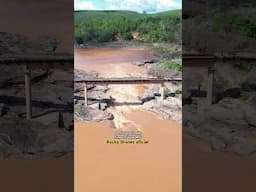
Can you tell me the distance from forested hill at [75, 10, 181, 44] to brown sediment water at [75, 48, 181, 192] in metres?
0.11

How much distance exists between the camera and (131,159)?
2977mm

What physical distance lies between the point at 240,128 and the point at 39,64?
1.59 meters

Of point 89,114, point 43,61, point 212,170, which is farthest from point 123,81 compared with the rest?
point 212,170

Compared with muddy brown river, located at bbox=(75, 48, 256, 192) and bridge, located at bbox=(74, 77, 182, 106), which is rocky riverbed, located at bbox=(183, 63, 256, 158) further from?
bridge, located at bbox=(74, 77, 182, 106)

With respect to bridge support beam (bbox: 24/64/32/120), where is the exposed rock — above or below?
below

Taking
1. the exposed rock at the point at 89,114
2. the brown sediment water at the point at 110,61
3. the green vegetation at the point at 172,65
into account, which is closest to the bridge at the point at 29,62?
the brown sediment water at the point at 110,61

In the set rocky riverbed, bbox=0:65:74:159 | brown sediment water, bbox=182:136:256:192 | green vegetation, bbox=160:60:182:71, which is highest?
green vegetation, bbox=160:60:182:71

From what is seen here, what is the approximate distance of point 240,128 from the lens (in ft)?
9.70

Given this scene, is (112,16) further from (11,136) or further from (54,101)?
(11,136)

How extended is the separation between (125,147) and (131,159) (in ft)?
0.34

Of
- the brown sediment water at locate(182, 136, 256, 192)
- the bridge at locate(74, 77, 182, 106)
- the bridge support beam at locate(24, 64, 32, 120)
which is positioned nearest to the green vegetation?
the bridge at locate(74, 77, 182, 106)

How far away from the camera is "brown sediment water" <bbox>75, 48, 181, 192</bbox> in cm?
296

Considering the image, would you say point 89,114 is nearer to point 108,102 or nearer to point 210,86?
point 108,102

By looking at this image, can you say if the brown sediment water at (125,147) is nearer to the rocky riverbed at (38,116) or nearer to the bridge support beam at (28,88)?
the rocky riverbed at (38,116)
